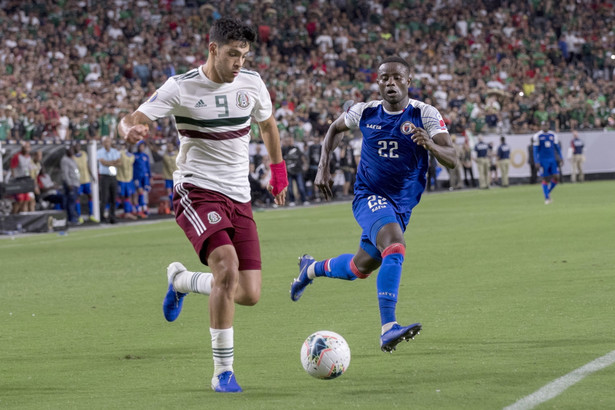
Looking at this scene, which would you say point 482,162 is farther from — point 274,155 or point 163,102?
point 163,102

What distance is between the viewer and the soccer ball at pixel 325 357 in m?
6.72

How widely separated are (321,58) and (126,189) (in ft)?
59.1

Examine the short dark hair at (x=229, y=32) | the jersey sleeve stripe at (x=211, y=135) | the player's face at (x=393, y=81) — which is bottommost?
the jersey sleeve stripe at (x=211, y=135)

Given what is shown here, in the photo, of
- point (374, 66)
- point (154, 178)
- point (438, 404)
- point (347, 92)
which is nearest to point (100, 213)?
point (154, 178)

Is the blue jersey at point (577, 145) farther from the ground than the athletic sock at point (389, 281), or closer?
farther from the ground

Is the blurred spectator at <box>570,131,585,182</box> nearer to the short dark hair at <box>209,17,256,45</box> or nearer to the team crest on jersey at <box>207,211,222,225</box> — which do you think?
the short dark hair at <box>209,17,256,45</box>

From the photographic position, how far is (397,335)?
7066 mm

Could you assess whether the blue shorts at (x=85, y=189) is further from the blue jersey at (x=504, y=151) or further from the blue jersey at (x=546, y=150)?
the blue jersey at (x=504, y=151)

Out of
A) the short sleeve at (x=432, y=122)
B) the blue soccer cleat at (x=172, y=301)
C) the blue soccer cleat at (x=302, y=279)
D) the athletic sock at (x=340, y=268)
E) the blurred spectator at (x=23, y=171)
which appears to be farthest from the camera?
the blurred spectator at (x=23, y=171)

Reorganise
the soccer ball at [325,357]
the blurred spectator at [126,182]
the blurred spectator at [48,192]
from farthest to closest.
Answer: the blurred spectator at [126,182]
the blurred spectator at [48,192]
the soccer ball at [325,357]

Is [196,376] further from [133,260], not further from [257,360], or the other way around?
[133,260]

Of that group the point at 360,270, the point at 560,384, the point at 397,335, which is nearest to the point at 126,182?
the point at 360,270

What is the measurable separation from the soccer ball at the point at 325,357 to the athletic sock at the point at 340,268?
2.34 m

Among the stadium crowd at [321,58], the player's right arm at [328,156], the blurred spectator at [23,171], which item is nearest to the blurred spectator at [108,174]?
the stadium crowd at [321,58]
